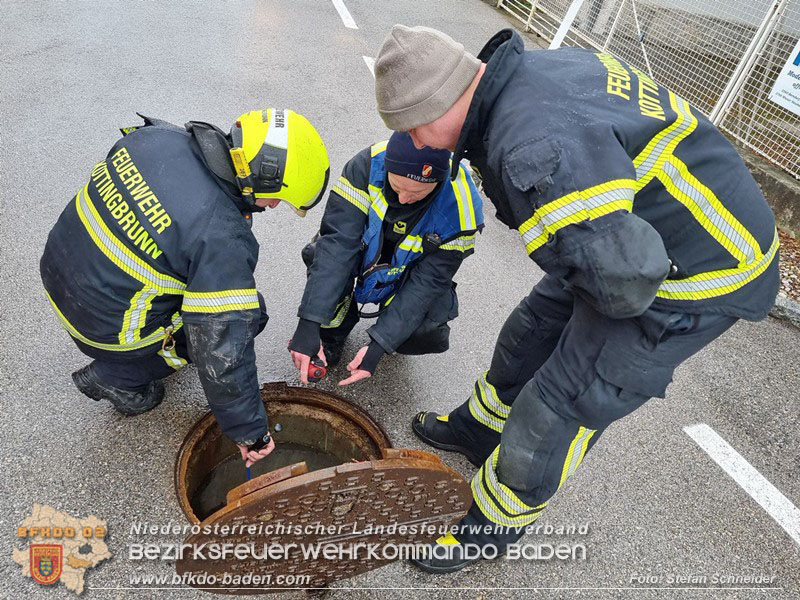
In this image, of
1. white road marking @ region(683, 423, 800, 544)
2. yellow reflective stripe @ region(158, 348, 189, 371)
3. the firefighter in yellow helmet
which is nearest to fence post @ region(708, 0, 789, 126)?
white road marking @ region(683, 423, 800, 544)

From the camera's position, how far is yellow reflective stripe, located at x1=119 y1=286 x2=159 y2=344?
2129 millimetres

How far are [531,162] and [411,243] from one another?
3.87 ft

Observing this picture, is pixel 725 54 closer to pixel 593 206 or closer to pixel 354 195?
pixel 354 195

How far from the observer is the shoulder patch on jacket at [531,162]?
1402 millimetres

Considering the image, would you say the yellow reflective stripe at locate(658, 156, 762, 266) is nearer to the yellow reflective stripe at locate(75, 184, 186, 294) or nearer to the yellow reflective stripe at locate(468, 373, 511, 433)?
the yellow reflective stripe at locate(468, 373, 511, 433)

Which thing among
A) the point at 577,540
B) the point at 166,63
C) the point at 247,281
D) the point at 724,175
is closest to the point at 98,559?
the point at 247,281

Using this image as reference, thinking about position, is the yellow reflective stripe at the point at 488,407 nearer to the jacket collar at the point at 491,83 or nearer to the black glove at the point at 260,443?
the black glove at the point at 260,443

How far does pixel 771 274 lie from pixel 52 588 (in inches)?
103

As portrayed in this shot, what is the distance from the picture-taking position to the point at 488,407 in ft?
8.37

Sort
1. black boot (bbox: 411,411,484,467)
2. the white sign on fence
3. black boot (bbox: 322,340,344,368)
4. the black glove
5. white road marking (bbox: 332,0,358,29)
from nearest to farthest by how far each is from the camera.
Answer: the black glove < black boot (bbox: 411,411,484,467) < black boot (bbox: 322,340,344,368) < the white sign on fence < white road marking (bbox: 332,0,358,29)

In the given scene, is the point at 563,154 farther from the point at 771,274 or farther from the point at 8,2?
the point at 8,2

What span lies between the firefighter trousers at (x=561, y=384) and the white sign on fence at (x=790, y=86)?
393 cm

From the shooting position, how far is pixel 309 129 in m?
2.12

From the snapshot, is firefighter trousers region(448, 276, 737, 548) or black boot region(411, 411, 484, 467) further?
black boot region(411, 411, 484, 467)
